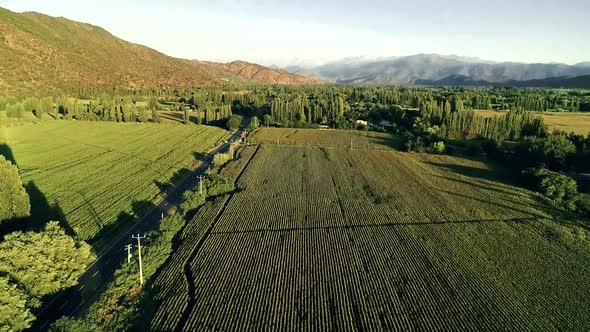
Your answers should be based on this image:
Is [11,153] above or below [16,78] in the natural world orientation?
below

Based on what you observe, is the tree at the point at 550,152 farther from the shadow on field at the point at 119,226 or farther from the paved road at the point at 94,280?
the shadow on field at the point at 119,226

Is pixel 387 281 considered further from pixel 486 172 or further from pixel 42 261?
pixel 486 172

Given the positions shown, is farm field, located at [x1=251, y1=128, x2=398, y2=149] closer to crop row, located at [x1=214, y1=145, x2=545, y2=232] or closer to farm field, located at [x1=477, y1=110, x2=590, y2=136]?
crop row, located at [x1=214, y1=145, x2=545, y2=232]

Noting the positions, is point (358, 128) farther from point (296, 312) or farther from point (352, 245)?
point (296, 312)

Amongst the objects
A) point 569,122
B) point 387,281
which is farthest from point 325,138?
point 569,122

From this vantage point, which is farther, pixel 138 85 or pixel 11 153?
pixel 138 85

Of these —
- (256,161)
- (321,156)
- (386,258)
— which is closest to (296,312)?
(386,258)
